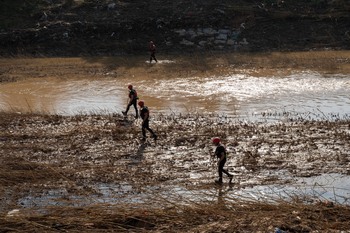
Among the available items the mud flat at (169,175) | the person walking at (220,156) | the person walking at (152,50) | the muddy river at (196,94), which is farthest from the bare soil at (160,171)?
the person walking at (152,50)

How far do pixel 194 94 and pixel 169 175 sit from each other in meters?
8.58

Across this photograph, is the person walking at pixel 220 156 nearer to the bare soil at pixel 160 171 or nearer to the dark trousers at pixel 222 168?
the dark trousers at pixel 222 168

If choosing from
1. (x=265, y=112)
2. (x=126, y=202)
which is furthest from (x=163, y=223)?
(x=265, y=112)

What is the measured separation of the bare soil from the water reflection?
59.6 inches

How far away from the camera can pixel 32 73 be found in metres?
25.1

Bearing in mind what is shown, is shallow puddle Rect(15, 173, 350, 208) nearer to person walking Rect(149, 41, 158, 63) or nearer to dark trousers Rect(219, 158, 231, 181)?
dark trousers Rect(219, 158, 231, 181)

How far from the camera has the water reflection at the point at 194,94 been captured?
19.4 meters

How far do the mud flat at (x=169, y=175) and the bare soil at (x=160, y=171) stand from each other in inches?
1.2

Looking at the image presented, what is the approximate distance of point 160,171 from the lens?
44.1 feet

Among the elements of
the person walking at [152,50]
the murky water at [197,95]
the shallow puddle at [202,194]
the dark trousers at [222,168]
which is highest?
the person walking at [152,50]

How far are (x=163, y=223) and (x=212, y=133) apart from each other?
6.38 m

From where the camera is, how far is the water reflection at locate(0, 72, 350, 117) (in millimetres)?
19359

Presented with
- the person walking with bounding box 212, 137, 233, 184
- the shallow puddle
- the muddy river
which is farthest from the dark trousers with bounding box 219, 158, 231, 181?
the muddy river

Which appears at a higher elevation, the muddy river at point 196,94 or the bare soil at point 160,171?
the muddy river at point 196,94
